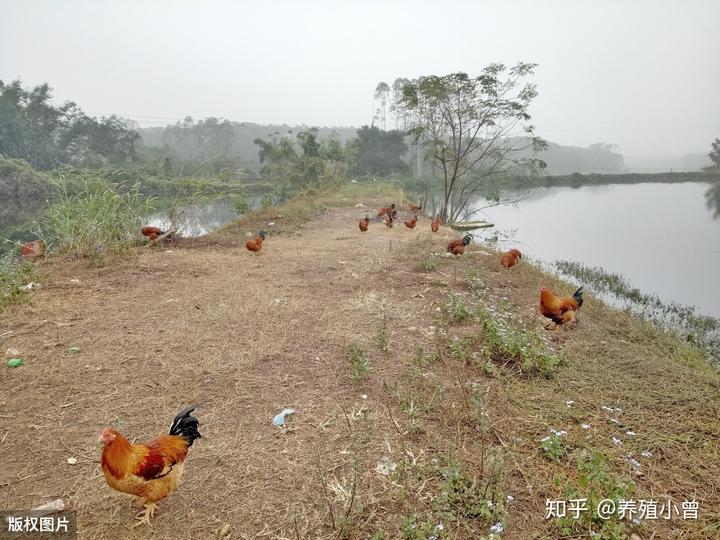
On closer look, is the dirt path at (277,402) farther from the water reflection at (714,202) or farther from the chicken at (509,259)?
the water reflection at (714,202)

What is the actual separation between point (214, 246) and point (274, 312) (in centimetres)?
444

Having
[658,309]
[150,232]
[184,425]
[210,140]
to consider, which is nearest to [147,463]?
[184,425]

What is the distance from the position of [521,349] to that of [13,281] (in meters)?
6.67

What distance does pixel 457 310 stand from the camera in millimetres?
4566

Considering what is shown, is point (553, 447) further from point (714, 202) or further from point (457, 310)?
Result: point (714, 202)

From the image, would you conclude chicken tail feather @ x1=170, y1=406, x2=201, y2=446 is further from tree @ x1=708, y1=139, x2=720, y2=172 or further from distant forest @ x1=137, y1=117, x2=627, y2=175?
tree @ x1=708, y1=139, x2=720, y2=172

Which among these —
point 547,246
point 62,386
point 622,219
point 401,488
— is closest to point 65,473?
point 62,386

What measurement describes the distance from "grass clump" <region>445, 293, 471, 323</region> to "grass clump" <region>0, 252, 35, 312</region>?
542 cm

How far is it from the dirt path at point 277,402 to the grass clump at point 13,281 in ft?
0.70

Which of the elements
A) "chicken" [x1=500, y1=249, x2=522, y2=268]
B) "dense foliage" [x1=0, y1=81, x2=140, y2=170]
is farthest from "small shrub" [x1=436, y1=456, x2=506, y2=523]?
"dense foliage" [x1=0, y1=81, x2=140, y2=170]

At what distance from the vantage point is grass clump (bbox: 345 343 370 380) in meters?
3.29

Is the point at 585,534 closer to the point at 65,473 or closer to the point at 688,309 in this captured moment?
the point at 65,473

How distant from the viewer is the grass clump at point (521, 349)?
344cm

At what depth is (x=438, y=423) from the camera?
275 cm
